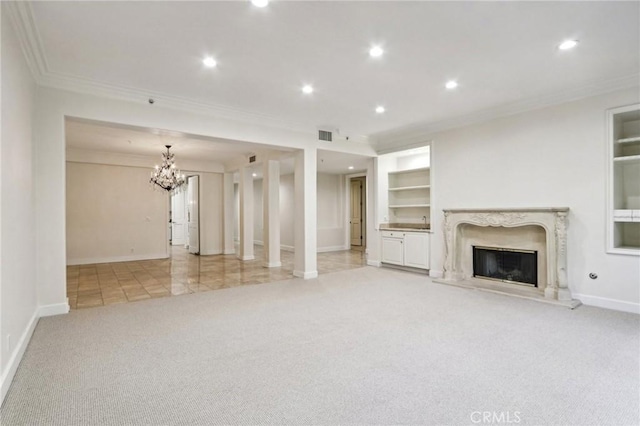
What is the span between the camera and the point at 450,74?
Answer: 12.6ft

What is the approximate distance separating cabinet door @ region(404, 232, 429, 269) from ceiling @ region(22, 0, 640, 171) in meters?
2.59

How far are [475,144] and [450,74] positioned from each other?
6.88 feet

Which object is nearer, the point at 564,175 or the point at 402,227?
the point at 564,175

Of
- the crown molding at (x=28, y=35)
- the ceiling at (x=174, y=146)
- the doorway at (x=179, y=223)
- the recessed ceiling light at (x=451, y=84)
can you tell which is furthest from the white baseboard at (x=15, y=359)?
the doorway at (x=179, y=223)

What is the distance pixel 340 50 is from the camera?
326cm

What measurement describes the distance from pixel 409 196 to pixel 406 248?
142 centimetres

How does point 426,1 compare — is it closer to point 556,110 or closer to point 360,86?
point 360,86

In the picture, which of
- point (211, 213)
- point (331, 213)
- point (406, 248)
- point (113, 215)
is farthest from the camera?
point (331, 213)

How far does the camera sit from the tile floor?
195 inches

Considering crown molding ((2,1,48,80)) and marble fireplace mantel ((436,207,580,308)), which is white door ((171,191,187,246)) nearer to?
crown molding ((2,1,48,80))

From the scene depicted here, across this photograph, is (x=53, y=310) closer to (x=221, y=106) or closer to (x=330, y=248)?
(x=221, y=106)

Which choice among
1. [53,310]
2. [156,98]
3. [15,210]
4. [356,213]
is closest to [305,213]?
[156,98]

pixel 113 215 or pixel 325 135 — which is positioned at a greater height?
pixel 325 135

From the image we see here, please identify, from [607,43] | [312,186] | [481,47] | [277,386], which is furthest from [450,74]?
[277,386]
